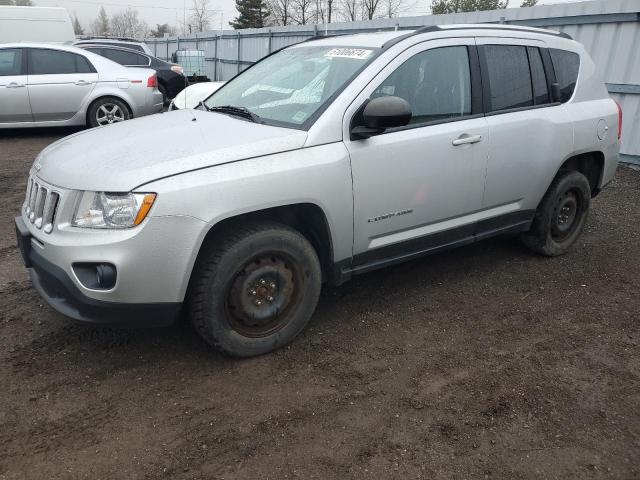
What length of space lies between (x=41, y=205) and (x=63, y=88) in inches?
275

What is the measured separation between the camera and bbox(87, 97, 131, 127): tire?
923 cm

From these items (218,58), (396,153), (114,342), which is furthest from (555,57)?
(218,58)

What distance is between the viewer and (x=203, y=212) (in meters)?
2.69

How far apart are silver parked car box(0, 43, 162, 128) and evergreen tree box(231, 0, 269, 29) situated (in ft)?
135

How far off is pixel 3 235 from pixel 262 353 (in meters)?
3.29

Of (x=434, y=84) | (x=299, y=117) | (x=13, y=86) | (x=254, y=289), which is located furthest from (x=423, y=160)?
(x=13, y=86)

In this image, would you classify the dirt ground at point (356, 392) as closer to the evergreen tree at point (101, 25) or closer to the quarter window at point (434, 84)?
the quarter window at point (434, 84)

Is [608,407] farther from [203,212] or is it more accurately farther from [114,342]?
[114,342]

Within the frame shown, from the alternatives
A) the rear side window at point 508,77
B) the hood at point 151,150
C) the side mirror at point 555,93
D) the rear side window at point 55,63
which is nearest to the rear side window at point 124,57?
the rear side window at point 55,63

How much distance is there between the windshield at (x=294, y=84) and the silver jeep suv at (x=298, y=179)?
16mm

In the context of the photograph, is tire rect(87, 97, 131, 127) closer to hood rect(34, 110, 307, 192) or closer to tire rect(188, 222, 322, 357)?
hood rect(34, 110, 307, 192)

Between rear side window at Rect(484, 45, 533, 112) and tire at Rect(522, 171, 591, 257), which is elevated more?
rear side window at Rect(484, 45, 533, 112)

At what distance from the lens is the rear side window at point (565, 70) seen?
4.40m

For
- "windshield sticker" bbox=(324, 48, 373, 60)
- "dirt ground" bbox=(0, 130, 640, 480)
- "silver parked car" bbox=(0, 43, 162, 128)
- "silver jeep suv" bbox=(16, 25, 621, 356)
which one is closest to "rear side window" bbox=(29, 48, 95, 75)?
"silver parked car" bbox=(0, 43, 162, 128)
